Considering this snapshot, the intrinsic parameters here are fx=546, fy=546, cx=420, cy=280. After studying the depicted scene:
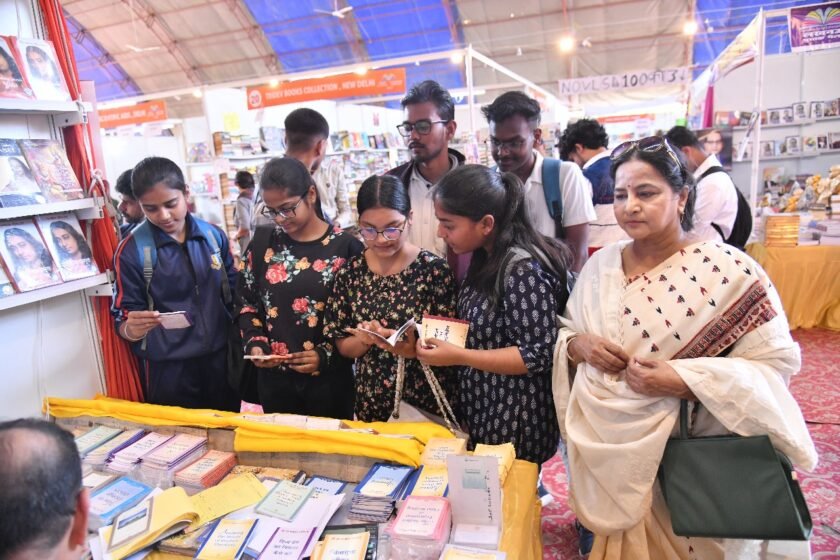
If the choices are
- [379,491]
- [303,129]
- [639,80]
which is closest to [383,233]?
[379,491]

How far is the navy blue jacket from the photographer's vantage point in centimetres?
194

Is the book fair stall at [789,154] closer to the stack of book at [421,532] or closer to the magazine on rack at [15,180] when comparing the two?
the stack of book at [421,532]

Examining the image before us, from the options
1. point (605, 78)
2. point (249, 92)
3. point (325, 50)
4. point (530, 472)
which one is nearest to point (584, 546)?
point (530, 472)

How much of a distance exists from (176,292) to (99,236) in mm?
377

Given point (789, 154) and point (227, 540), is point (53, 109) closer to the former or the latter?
point (227, 540)

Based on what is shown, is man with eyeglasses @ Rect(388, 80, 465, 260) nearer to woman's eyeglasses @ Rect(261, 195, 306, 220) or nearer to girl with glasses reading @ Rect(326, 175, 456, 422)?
girl with glasses reading @ Rect(326, 175, 456, 422)

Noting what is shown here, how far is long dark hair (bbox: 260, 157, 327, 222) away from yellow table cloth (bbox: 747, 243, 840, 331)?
4.29 metres

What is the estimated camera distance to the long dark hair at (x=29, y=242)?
172cm

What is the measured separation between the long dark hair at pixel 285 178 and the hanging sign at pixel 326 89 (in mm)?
4474

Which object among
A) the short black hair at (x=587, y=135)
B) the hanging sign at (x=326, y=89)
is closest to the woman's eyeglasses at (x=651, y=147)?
the short black hair at (x=587, y=135)

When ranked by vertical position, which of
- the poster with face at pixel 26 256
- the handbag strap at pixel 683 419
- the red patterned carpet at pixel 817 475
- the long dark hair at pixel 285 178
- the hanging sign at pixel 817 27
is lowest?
the red patterned carpet at pixel 817 475

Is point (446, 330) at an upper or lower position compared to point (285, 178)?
lower

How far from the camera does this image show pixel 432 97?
225cm

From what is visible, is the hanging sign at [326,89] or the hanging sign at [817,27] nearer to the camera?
the hanging sign at [817,27]
